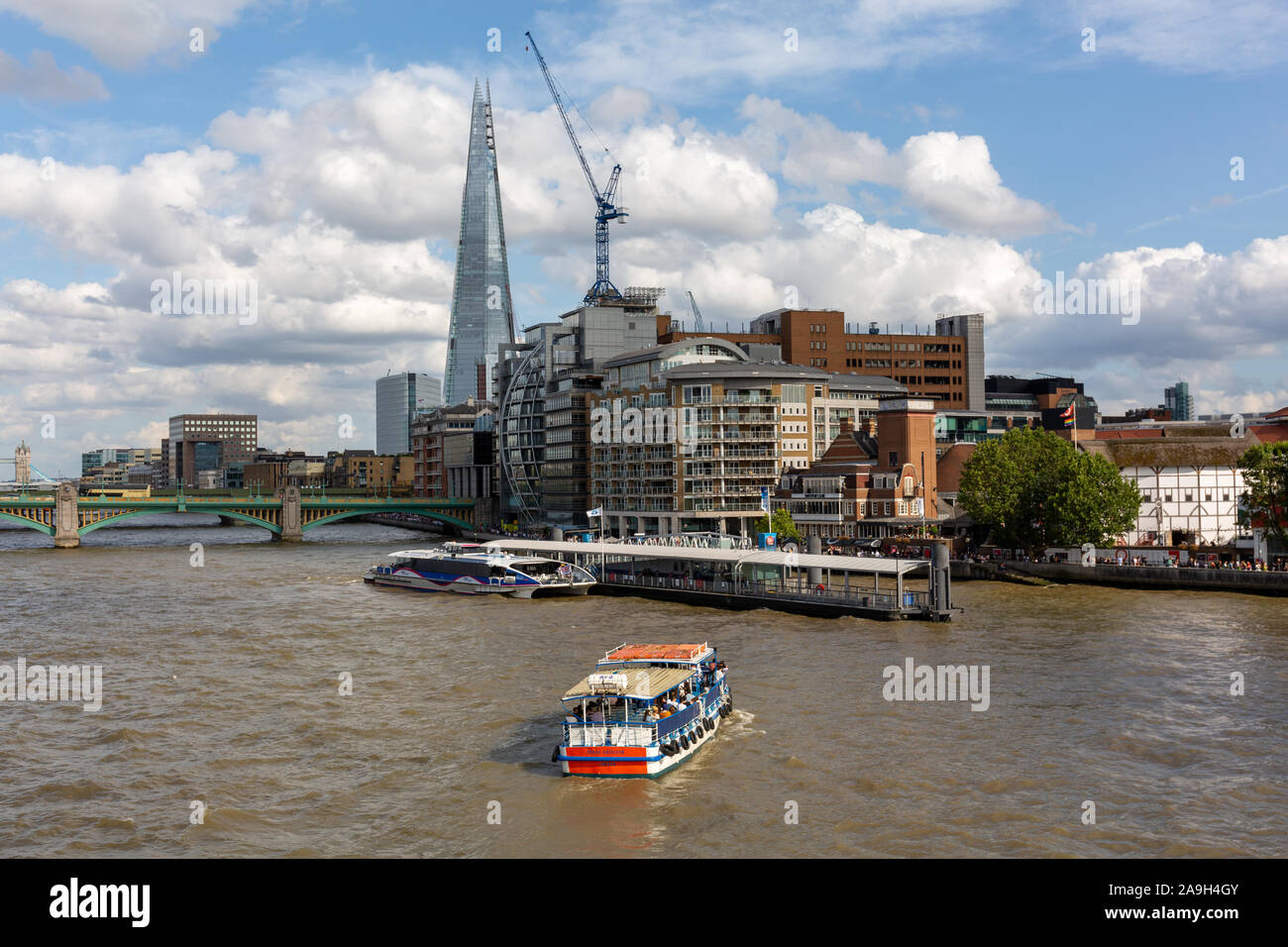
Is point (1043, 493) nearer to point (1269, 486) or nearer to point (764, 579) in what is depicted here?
point (1269, 486)

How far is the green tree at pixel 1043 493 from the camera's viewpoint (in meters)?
87.7

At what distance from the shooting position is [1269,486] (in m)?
79.3

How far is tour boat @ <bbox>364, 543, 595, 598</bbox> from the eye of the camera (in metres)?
86.6

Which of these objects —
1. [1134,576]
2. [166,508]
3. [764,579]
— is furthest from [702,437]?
[166,508]

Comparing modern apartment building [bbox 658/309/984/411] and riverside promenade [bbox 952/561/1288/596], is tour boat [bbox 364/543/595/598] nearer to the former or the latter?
riverside promenade [bbox 952/561/1288/596]

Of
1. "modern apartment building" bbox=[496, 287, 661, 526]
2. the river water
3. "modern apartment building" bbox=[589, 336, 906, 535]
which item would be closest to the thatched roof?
"modern apartment building" bbox=[589, 336, 906, 535]

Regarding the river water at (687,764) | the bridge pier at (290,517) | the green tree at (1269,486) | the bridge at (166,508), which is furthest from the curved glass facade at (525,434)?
the green tree at (1269,486)

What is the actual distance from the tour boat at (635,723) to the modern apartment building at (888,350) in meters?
142

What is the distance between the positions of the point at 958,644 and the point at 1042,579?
34411 millimetres

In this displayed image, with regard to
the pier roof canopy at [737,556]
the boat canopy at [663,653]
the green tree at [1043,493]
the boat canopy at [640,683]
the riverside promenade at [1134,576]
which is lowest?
the riverside promenade at [1134,576]

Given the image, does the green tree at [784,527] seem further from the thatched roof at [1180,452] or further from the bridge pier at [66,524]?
the bridge pier at [66,524]

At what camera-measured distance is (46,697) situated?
1779 inches

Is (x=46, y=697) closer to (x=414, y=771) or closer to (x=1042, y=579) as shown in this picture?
(x=414, y=771)

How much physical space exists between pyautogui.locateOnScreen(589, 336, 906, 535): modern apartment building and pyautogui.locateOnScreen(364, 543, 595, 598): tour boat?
32.9 metres
